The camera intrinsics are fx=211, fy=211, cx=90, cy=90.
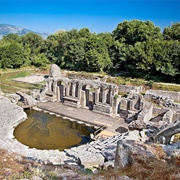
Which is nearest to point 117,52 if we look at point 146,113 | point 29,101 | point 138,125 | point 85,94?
point 85,94

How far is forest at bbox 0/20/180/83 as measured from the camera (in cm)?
4016

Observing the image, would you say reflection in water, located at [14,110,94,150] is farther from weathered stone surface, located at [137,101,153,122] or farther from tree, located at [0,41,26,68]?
tree, located at [0,41,26,68]

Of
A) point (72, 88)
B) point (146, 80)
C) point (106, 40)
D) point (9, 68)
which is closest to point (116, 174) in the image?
point (72, 88)

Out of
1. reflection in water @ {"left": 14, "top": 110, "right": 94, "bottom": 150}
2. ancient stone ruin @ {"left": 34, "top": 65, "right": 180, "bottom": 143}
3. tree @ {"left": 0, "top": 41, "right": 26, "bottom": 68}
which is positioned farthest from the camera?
tree @ {"left": 0, "top": 41, "right": 26, "bottom": 68}

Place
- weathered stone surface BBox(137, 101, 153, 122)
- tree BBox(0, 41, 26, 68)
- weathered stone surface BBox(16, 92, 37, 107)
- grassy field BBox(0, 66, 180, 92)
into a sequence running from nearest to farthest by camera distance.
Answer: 1. weathered stone surface BBox(137, 101, 153, 122)
2. weathered stone surface BBox(16, 92, 37, 107)
3. grassy field BBox(0, 66, 180, 92)
4. tree BBox(0, 41, 26, 68)

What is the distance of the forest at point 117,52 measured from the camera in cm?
4016

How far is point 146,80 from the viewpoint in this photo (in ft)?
136

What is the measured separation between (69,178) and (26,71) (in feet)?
161

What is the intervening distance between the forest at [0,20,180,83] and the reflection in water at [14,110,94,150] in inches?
885

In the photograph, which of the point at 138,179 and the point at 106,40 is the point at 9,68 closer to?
the point at 106,40

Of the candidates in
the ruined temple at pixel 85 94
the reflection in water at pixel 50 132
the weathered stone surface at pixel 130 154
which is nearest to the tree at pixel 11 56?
the ruined temple at pixel 85 94

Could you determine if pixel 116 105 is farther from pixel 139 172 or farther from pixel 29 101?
pixel 139 172

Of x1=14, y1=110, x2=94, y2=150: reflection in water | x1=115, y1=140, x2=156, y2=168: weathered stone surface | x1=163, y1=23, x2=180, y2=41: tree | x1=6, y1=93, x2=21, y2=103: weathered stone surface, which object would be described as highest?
x1=163, y1=23, x2=180, y2=41: tree

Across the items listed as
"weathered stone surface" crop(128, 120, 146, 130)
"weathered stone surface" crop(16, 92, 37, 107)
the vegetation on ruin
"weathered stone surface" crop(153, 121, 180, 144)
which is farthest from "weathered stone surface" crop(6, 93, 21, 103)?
the vegetation on ruin
